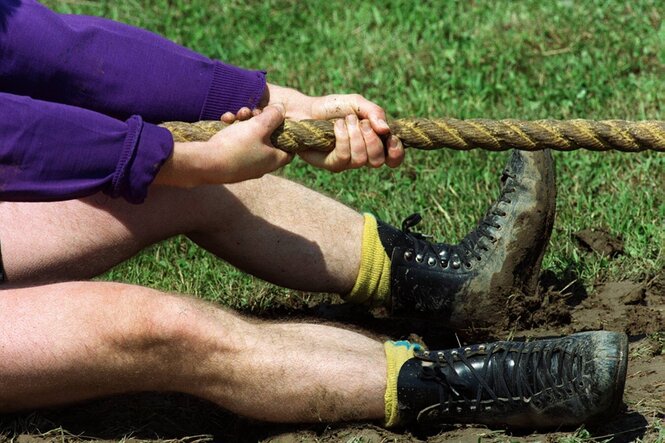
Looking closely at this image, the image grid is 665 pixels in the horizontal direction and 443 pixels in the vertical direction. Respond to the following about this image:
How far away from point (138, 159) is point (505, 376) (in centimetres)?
102

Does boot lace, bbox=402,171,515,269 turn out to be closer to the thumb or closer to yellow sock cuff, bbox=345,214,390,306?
yellow sock cuff, bbox=345,214,390,306

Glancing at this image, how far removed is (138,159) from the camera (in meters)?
2.46

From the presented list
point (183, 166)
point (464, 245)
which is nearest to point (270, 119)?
point (183, 166)

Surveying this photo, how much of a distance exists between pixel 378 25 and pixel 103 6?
55.7 inches

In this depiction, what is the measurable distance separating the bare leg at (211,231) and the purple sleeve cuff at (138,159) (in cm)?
37

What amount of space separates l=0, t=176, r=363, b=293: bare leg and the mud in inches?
11.6

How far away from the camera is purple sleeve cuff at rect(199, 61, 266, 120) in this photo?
302 cm

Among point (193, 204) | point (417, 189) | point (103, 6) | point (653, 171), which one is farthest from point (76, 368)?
point (103, 6)

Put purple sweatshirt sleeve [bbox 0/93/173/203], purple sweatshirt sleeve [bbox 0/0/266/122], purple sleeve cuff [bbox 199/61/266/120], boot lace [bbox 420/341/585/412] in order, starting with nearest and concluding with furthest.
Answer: purple sweatshirt sleeve [bbox 0/93/173/203], boot lace [bbox 420/341/585/412], purple sweatshirt sleeve [bbox 0/0/266/122], purple sleeve cuff [bbox 199/61/266/120]

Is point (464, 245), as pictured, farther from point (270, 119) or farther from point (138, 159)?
point (138, 159)

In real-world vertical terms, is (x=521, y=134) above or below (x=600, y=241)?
above

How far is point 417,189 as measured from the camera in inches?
153

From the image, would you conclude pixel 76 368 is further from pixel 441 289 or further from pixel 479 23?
pixel 479 23

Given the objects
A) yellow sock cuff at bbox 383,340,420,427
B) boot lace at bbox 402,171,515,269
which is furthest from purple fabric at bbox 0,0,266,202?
yellow sock cuff at bbox 383,340,420,427
